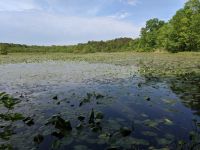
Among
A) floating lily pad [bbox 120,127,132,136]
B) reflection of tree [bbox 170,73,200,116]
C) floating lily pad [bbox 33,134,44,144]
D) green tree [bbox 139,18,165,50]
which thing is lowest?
floating lily pad [bbox 33,134,44,144]

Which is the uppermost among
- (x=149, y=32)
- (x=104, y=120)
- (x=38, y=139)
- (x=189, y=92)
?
(x=149, y=32)

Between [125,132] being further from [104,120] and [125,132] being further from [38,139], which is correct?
[38,139]

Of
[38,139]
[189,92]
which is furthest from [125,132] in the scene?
[189,92]

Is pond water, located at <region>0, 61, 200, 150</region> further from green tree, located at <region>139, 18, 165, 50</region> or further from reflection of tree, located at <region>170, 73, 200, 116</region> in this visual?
green tree, located at <region>139, 18, 165, 50</region>

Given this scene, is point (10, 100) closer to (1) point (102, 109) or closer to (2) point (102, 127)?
(2) point (102, 127)

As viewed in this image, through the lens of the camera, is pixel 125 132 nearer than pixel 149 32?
Yes

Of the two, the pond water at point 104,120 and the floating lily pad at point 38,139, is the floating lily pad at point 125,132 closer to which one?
A: the pond water at point 104,120

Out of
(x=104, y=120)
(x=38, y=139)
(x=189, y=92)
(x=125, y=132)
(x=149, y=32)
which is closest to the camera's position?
(x=38, y=139)

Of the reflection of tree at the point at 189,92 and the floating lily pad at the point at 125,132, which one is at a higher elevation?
the reflection of tree at the point at 189,92

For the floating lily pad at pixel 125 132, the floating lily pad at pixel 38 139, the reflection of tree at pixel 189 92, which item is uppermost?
the reflection of tree at pixel 189 92

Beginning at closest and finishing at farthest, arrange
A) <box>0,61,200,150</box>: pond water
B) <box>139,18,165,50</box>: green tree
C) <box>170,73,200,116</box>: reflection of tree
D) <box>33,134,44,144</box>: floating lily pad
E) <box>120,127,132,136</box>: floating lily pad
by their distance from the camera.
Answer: <box>0,61,200,150</box>: pond water → <box>33,134,44,144</box>: floating lily pad → <box>120,127,132,136</box>: floating lily pad → <box>170,73,200,116</box>: reflection of tree → <box>139,18,165,50</box>: green tree

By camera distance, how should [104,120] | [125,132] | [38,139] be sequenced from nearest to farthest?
[38,139] → [125,132] → [104,120]

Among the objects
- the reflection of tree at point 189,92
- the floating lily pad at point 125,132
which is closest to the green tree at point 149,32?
the reflection of tree at point 189,92

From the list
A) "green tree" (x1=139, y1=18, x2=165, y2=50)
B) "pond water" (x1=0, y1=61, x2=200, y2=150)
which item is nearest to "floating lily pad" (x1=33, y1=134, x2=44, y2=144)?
"pond water" (x1=0, y1=61, x2=200, y2=150)
